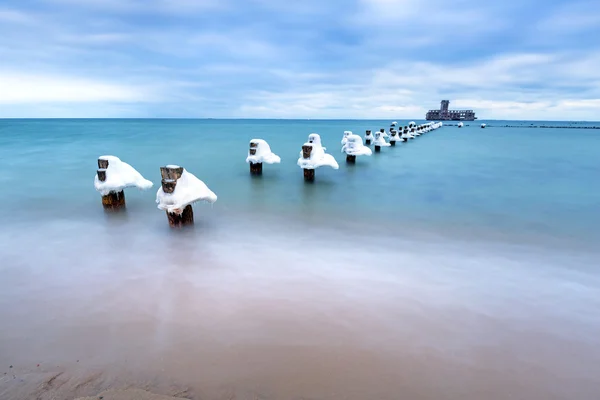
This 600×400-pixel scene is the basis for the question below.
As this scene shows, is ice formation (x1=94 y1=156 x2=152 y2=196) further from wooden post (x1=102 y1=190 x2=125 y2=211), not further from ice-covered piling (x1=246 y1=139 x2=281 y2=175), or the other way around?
ice-covered piling (x1=246 y1=139 x2=281 y2=175)

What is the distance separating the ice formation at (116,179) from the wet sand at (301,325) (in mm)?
2822

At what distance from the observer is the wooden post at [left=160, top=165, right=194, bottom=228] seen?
22.8ft

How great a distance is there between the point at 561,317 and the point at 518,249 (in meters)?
2.64

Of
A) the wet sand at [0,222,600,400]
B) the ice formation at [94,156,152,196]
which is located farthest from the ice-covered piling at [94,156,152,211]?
the wet sand at [0,222,600,400]

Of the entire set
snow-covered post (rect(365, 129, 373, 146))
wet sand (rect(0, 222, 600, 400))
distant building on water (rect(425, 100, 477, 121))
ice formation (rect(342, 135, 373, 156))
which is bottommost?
wet sand (rect(0, 222, 600, 400))

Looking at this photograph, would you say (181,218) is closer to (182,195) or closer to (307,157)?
(182,195)

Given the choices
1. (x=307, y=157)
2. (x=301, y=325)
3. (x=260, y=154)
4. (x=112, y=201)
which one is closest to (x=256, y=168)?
(x=260, y=154)

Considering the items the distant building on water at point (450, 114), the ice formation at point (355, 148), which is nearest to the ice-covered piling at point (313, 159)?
the ice formation at point (355, 148)

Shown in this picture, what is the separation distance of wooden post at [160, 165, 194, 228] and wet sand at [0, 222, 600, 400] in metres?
1.36

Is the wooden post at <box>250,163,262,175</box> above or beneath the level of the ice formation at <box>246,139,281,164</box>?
beneath

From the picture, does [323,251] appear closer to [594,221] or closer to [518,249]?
[518,249]

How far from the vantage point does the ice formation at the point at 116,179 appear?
8.62 metres

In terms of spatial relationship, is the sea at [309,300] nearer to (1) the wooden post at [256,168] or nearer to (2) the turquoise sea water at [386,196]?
(2) the turquoise sea water at [386,196]

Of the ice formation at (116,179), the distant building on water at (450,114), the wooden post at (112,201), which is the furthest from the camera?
the distant building on water at (450,114)
